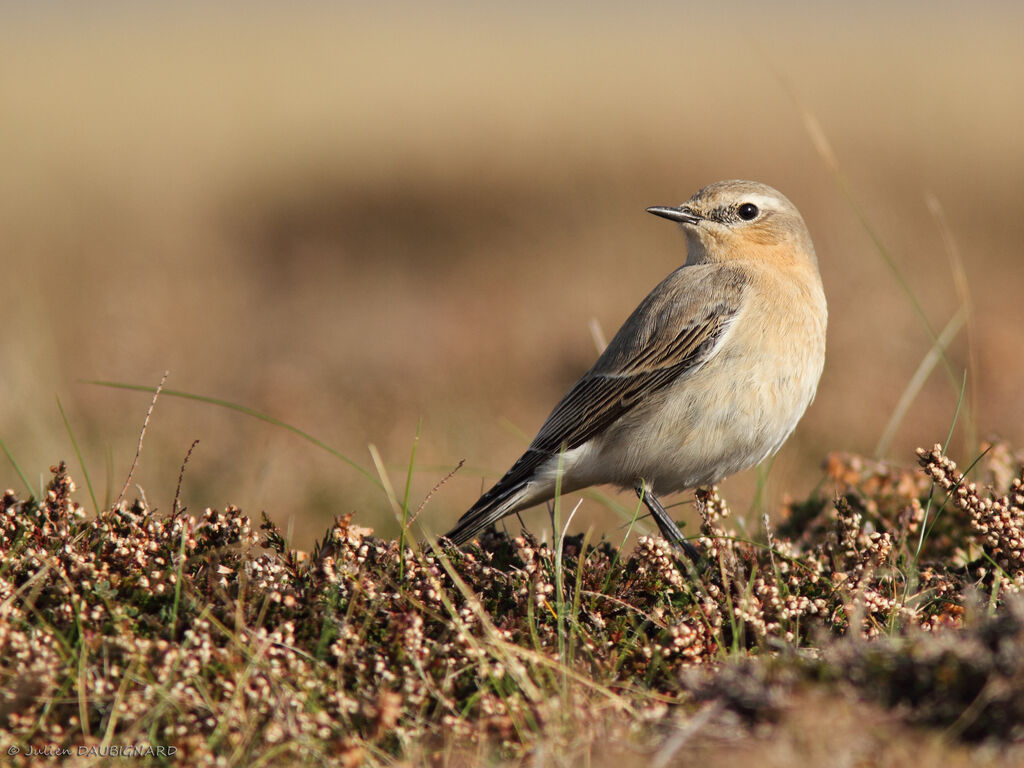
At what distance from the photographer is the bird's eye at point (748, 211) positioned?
6.89 meters

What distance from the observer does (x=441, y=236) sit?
16.5 metres

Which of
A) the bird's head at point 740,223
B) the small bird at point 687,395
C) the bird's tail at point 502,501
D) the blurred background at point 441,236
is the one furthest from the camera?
the blurred background at point 441,236

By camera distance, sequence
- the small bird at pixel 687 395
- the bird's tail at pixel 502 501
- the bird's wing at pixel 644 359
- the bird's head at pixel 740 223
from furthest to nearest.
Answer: the bird's head at pixel 740 223 → the bird's wing at pixel 644 359 → the small bird at pixel 687 395 → the bird's tail at pixel 502 501

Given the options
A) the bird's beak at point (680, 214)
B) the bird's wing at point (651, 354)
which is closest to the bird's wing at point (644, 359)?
the bird's wing at point (651, 354)

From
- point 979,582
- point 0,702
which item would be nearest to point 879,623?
point 979,582

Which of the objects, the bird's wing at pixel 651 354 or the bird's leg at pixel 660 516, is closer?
the bird's leg at pixel 660 516

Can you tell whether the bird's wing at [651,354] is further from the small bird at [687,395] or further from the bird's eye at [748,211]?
the bird's eye at [748,211]

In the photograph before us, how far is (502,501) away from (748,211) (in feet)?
8.42

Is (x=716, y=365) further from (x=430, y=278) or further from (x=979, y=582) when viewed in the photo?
(x=430, y=278)

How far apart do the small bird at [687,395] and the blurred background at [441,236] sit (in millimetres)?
348

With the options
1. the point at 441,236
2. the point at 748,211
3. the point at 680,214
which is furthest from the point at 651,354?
the point at 441,236

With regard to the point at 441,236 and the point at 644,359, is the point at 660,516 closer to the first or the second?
the point at 644,359

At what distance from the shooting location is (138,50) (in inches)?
1085

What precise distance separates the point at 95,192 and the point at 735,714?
61.3 feet
